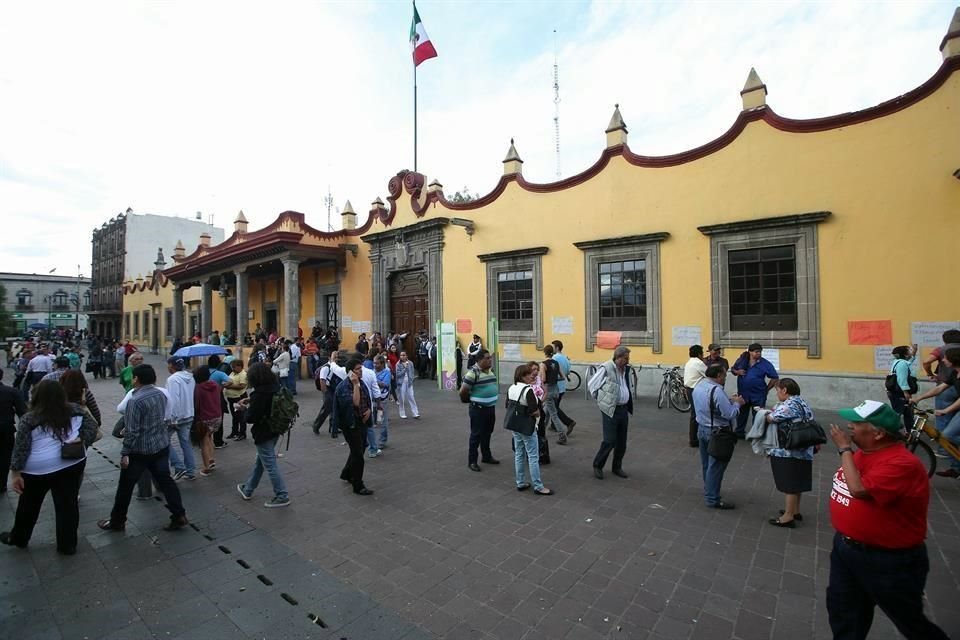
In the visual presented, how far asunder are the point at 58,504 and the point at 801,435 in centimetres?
669

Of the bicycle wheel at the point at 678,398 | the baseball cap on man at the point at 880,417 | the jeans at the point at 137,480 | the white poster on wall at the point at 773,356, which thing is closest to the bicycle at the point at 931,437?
the baseball cap on man at the point at 880,417

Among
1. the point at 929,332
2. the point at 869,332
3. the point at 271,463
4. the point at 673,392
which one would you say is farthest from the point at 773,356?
the point at 271,463

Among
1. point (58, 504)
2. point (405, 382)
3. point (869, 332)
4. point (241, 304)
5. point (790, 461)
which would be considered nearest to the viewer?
point (58, 504)

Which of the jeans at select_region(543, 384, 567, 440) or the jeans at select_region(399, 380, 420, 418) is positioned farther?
the jeans at select_region(399, 380, 420, 418)

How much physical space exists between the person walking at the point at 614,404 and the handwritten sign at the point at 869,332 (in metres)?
6.82

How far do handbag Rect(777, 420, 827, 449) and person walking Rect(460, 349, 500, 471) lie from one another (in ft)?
10.1

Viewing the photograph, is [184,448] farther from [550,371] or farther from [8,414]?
[550,371]

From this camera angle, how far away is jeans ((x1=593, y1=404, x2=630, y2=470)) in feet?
18.6

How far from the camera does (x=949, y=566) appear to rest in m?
3.65

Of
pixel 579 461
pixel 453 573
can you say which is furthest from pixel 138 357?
pixel 579 461

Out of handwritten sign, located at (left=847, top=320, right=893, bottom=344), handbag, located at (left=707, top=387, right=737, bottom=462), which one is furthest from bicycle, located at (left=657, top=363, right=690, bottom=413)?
handbag, located at (left=707, top=387, right=737, bottom=462)

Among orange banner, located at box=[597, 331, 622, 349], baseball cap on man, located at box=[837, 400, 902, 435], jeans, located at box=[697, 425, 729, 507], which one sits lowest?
jeans, located at box=[697, 425, 729, 507]

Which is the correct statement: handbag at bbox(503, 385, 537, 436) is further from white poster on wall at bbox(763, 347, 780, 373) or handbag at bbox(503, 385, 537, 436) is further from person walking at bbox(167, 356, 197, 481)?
white poster on wall at bbox(763, 347, 780, 373)

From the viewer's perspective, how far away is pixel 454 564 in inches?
150
